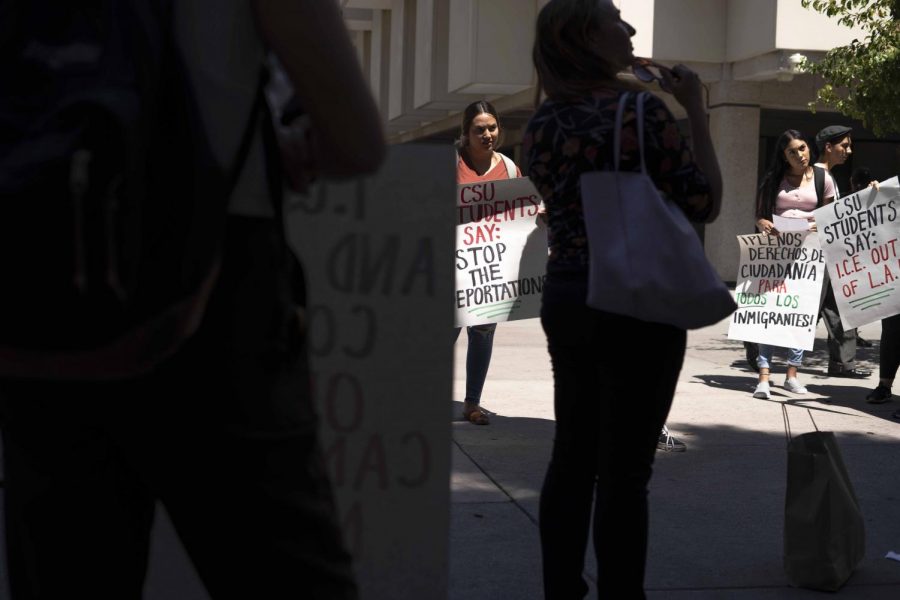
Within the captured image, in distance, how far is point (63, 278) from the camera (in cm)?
138

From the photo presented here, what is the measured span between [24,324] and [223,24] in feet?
1.34

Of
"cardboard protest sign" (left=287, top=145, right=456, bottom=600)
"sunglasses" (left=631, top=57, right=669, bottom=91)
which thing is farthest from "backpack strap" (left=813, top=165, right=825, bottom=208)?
"cardboard protest sign" (left=287, top=145, right=456, bottom=600)

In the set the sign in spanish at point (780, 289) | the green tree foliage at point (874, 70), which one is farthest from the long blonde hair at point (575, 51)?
the green tree foliage at point (874, 70)

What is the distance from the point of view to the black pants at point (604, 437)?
3078 mm

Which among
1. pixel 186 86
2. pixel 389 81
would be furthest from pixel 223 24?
pixel 389 81

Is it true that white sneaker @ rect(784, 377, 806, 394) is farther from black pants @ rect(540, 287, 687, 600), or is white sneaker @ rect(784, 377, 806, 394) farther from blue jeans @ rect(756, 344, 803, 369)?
black pants @ rect(540, 287, 687, 600)

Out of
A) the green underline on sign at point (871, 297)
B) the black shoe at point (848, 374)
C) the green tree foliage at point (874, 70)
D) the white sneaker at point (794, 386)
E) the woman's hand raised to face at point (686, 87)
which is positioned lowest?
the black shoe at point (848, 374)

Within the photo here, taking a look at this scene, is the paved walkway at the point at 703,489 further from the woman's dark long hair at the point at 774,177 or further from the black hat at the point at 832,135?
the black hat at the point at 832,135

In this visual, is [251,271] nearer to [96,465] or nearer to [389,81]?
[96,465]

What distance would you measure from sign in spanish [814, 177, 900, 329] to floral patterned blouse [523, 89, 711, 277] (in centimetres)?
504

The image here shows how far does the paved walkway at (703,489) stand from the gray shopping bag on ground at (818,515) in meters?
0.07

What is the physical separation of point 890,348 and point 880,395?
325 mm

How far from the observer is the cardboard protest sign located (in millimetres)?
2656

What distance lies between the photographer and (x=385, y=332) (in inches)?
106
